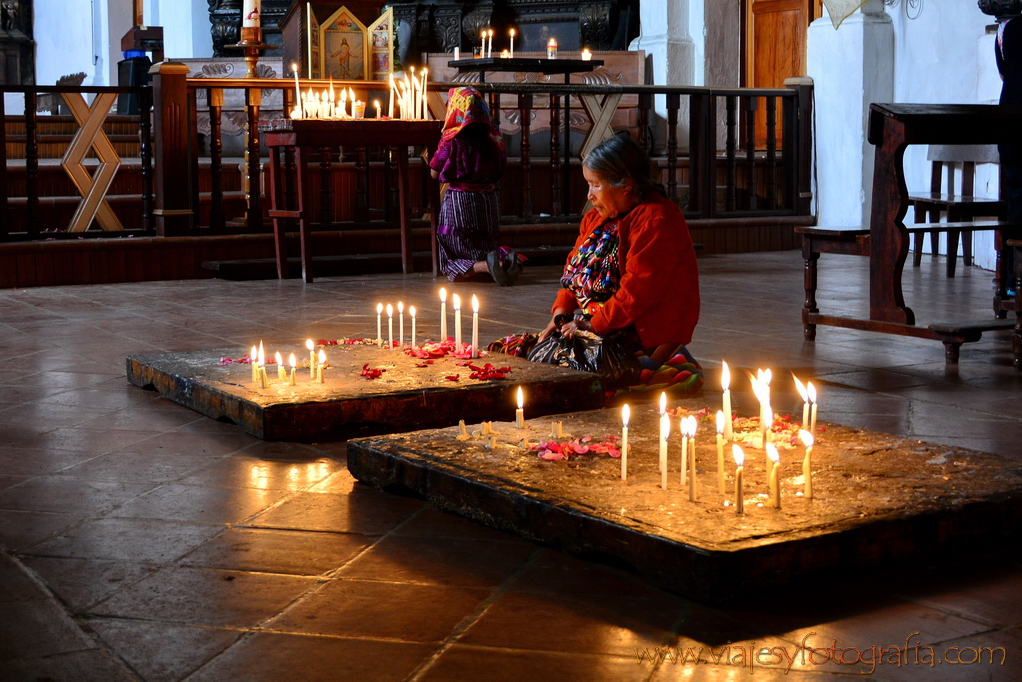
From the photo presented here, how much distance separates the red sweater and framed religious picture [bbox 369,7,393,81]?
18.0 ft

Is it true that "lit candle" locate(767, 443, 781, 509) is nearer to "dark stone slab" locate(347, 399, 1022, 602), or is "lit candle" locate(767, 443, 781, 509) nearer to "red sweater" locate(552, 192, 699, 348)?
"dark stone slab" locate(347, 399, 1022, 602)

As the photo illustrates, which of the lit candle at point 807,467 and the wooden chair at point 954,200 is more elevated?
the wooden chair at point 954,200

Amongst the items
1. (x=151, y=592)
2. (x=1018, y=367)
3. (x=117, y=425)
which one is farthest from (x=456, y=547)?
(x=1018, y=367)

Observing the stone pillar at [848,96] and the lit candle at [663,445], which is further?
the stone pillar at [848,96]

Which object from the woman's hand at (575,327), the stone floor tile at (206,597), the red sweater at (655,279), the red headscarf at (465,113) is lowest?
the stone floor tile at (206,597)

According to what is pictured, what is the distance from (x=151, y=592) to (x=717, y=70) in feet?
38.4

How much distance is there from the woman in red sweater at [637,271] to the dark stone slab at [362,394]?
284mm

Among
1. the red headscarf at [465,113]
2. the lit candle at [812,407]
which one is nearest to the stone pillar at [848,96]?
the red headscarf at [465,113]

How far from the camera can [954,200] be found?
26.2 ft

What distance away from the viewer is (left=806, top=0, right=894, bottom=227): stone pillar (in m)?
10.5

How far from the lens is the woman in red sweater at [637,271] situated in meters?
4.23

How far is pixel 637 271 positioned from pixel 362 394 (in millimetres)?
1057

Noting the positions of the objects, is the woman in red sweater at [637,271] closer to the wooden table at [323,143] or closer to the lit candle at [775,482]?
the lit candle at [775,482]

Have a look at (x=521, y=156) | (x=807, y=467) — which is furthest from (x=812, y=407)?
(x=521, y=156)
